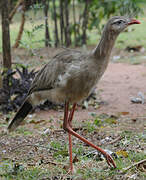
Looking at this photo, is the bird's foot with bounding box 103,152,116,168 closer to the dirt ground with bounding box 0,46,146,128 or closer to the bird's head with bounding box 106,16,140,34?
the bird's head with bounding box 106,16,140,34

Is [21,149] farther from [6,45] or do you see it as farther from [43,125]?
[6,45]

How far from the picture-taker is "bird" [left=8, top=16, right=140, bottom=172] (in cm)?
271

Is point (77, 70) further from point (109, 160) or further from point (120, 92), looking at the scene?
point (120, 92)

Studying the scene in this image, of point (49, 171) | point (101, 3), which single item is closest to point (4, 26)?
point (49, 171)

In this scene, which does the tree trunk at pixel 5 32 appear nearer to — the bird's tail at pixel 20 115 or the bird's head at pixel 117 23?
the bird's tail at pixel 20 115

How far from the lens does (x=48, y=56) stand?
7.79 metres

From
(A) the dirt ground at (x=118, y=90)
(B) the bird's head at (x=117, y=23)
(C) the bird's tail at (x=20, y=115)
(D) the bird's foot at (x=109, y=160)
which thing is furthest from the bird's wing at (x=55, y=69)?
(A) the dirt ground at (x=118, y=90)

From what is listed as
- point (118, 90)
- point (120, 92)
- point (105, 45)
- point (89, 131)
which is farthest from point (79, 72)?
point (118, 90)

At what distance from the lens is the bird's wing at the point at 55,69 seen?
2859mm

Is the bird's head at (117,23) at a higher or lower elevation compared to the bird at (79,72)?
higher

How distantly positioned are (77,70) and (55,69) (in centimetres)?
26

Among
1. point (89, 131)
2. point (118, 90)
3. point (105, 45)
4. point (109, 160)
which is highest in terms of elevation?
point (105, 45)

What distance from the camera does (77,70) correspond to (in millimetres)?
2758

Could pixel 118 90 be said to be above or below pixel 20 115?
below
